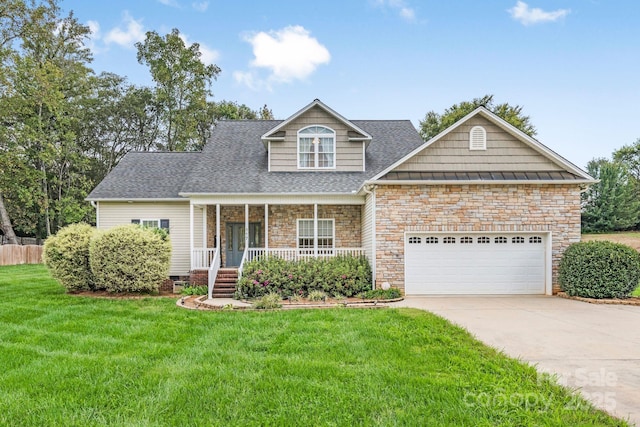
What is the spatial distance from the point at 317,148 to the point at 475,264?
702cm

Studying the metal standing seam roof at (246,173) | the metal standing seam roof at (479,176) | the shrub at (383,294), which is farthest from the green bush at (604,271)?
the shrub at (383,294)

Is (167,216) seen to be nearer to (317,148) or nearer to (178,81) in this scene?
(317,148)

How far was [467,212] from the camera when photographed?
11.8 meters

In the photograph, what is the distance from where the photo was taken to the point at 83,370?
16.3 feet

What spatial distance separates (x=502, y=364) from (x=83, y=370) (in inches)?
203

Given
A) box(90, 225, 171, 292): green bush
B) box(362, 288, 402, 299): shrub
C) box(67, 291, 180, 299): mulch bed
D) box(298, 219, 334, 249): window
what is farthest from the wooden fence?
box(362, 288, 402, 299): shrub

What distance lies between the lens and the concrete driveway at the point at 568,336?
14.3ft

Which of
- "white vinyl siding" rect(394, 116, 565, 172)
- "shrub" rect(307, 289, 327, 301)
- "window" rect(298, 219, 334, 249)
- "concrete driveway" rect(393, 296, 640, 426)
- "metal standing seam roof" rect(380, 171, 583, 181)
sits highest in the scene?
"white vinyl siding" rect(394, 116, 565, 172)

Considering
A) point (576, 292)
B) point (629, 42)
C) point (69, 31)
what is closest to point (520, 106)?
point (629, 42)

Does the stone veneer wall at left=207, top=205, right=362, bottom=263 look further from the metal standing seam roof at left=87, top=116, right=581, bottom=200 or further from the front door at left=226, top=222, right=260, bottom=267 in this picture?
the metal standing seam roof at left=87, top=116, right=581, bottom=200

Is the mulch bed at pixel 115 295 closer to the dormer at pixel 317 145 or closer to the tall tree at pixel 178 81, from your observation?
the dormer at pixel 317 145

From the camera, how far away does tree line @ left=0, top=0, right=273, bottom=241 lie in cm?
2409

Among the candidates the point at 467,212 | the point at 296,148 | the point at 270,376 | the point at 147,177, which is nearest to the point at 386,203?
the point at 467,212

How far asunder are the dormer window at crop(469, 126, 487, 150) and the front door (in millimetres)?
8075
